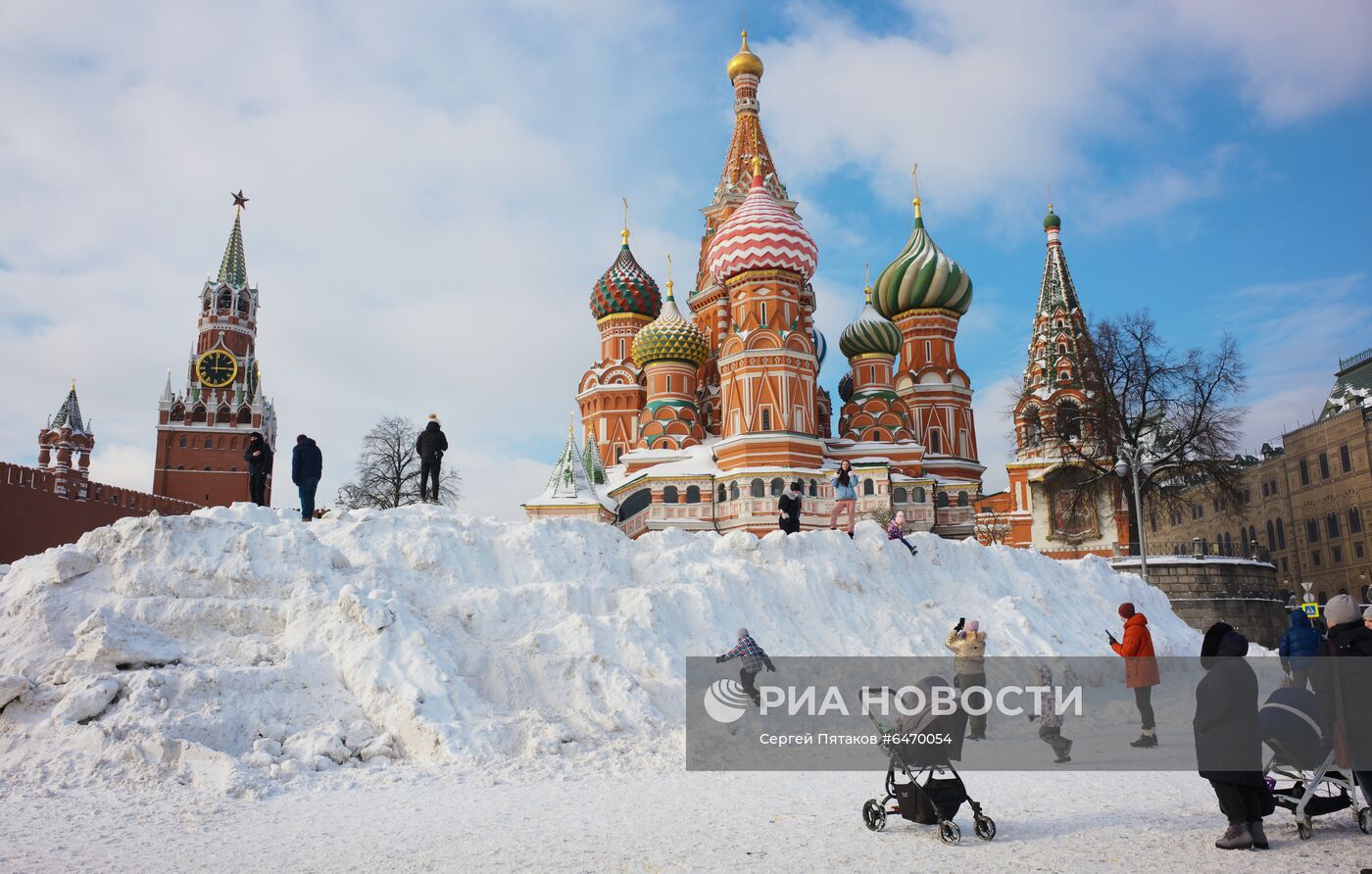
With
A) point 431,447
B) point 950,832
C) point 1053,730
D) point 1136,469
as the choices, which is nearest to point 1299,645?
point 1053,730

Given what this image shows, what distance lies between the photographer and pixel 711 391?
40.7 m

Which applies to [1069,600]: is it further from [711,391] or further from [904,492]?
[711,391]

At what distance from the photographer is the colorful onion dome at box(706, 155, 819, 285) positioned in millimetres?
34656

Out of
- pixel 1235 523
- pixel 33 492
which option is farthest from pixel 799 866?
pixel 1235 523

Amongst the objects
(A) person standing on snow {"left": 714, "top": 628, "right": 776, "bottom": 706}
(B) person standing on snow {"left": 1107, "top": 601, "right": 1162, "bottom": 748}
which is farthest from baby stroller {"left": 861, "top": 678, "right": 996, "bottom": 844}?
(B) person standing on snow {"left": 1107, "top": 601, "right": 1162, "bottom": 748}

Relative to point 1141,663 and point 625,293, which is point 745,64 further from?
point 1141,663

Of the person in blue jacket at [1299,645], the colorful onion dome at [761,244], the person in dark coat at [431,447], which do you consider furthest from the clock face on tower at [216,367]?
the person in blue jacket at [1299,645]

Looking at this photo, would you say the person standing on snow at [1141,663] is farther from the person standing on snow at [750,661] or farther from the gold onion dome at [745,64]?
the gold onion dome at [745,64]

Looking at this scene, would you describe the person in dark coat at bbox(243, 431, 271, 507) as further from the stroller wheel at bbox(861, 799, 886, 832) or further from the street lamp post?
the street lamp post

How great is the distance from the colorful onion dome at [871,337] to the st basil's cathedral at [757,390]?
0.06 meters

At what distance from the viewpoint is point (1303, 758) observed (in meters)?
6.03

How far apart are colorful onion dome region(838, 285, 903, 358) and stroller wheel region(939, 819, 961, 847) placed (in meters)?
35.0

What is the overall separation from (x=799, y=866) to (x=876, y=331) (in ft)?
118

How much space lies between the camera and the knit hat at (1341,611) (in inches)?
236
